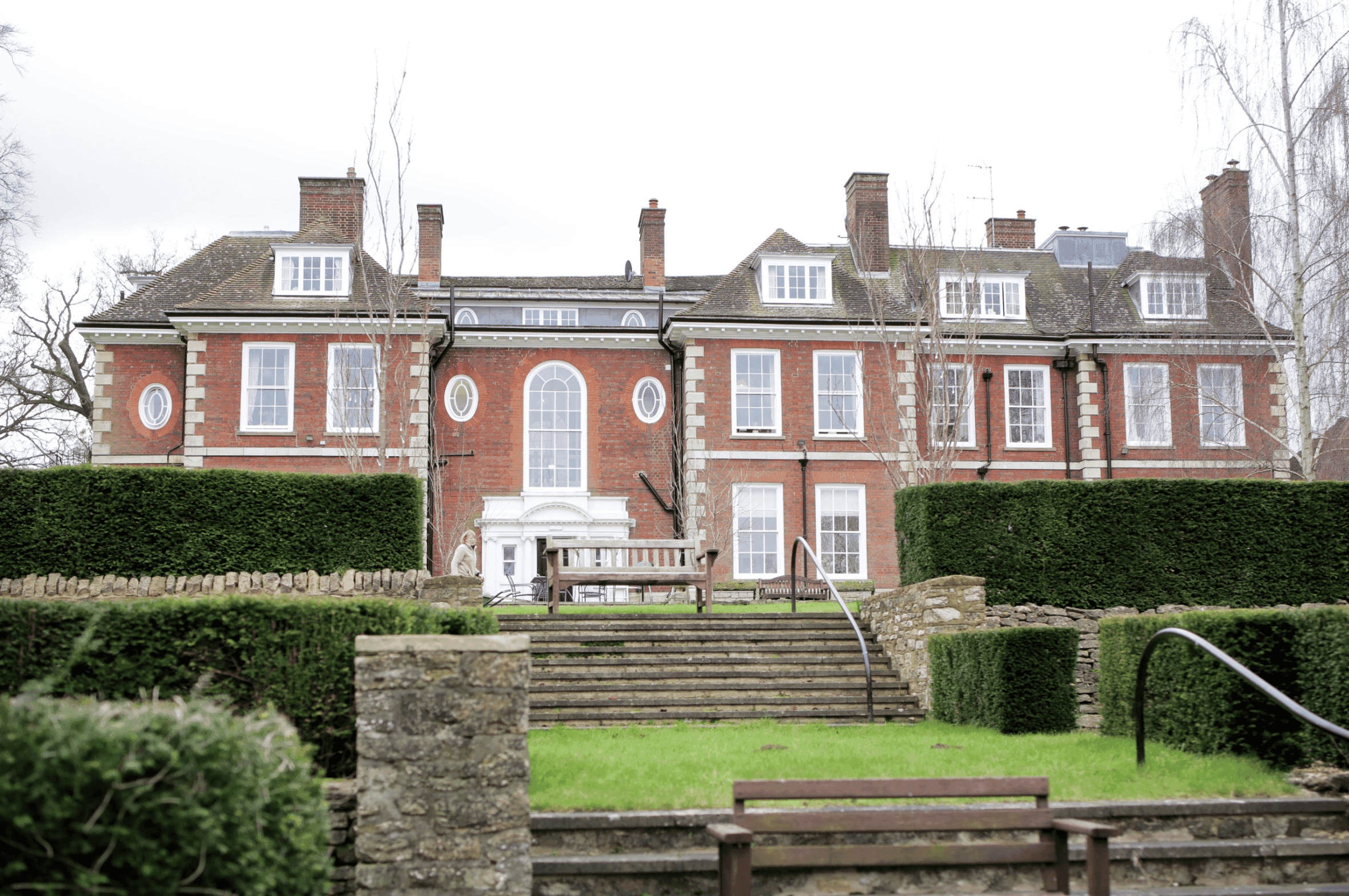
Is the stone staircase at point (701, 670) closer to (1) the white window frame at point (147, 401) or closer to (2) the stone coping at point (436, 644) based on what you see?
(2) the stone coping at point (436, 644)

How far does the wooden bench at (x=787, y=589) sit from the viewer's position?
19984 mm

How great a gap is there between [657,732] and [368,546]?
4096 mm

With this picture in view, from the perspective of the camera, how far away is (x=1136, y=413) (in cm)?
2461

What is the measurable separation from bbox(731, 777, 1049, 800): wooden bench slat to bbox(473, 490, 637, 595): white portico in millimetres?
18104

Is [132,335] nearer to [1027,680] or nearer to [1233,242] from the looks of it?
[1027,680]

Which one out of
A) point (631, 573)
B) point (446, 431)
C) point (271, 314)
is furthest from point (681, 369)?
point (631, 573)

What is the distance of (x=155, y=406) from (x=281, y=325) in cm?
343

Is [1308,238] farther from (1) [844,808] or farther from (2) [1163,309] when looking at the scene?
(1) [844,808]

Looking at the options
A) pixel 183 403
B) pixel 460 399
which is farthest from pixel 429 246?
pixel 183 403

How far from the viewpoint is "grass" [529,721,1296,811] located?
22.8ft

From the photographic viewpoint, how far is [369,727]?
538cm

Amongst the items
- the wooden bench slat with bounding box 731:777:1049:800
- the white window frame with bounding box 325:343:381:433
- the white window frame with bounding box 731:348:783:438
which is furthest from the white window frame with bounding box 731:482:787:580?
the wooden bench slat with bounding box 731:777:1049:800

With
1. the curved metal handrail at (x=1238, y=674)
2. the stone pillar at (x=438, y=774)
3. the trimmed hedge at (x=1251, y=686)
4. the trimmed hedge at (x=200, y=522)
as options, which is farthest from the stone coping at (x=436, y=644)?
the trimmed hedge at (x=200, y=522)

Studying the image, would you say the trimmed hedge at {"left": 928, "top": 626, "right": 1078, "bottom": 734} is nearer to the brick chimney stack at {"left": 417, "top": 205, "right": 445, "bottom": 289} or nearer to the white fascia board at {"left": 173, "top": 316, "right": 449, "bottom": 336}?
the white fascia board at {"left": 173, "top": 316, "right": 449, "bottom": 336}
